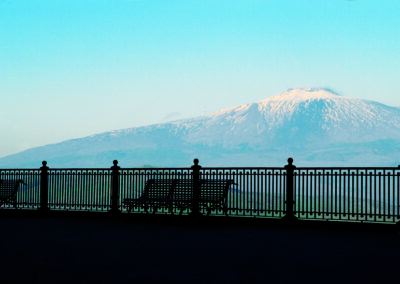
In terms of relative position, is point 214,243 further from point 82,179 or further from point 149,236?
point 82,179

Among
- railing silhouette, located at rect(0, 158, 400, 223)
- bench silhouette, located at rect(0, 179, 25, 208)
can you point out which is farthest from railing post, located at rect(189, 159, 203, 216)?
bench silhouette, located at rect(0, 179, 25, 208)

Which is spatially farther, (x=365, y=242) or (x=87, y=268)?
(x=365, y=242)

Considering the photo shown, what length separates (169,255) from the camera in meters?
9.96

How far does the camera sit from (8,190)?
2002 centimetres

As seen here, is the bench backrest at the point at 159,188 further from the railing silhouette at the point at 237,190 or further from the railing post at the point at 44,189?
the railing post at the point at 44,189

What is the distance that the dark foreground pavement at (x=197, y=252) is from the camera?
321 inches

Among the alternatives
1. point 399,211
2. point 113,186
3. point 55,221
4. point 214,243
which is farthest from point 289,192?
point 55,221

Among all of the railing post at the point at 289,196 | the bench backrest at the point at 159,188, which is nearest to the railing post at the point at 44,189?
the bench backrest at the point at 159,188

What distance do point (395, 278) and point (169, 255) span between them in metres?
3.75

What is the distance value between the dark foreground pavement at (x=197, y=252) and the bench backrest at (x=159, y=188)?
3.68ft

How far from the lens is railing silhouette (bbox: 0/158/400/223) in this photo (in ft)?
48.4

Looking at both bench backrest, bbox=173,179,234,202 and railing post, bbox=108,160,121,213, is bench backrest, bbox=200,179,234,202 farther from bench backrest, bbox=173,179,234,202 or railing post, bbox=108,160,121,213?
railing post, bbox=108,160,121,213

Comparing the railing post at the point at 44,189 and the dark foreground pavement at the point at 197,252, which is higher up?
the railing post at the point at 44,189

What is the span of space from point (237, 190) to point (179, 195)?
2568mm
